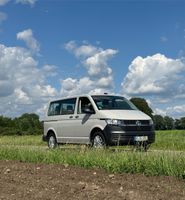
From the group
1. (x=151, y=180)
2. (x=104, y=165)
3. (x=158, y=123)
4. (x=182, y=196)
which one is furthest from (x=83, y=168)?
(x=158, y=123)

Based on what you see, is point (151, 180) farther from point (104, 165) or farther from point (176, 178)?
point (104, 165)

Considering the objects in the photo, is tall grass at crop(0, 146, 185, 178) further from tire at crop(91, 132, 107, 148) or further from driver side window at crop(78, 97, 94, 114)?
driver side window at crop(78, 97, 94, 114)

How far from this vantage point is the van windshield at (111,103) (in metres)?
16.5

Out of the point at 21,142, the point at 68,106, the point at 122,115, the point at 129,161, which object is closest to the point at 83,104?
the point at 68,106

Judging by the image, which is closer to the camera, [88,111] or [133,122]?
[133,122]

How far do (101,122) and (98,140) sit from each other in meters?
0.61

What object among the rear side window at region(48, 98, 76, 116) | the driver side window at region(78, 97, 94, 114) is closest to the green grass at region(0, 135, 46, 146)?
the rear side window at region(48, 98, 76, 116)

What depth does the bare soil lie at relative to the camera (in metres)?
6.90

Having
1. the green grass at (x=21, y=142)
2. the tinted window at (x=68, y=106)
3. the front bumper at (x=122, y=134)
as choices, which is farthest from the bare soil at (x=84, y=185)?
the green grass at (x=21, y=142)

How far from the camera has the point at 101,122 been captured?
15.9m

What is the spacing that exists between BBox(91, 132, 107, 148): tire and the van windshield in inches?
36.2

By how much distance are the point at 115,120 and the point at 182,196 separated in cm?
906

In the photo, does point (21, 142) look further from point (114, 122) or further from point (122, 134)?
point (122, 134)

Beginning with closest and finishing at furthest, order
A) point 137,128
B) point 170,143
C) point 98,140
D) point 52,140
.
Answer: point 137,128 < point 98,140 < point 52,140 < point 170,143
